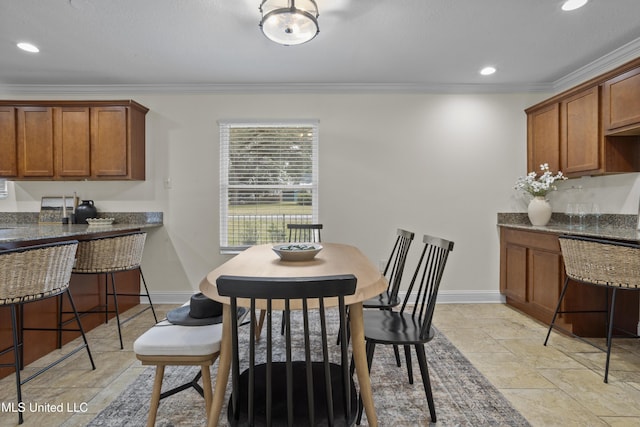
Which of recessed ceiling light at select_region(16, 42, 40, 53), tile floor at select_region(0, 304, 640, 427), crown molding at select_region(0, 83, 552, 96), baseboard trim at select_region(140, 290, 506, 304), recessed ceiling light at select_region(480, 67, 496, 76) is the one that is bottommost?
tile floor at select_region(0, 304, 640, 427)

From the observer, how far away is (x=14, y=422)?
5.90 ft

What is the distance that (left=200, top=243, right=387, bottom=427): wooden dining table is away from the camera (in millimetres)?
1374

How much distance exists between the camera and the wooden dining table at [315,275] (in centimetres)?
137

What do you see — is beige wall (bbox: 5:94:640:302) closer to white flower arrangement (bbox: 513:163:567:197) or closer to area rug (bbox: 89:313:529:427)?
white flower arrangement (bbox: 513:163:567:197)

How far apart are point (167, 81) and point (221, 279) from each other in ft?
11.5

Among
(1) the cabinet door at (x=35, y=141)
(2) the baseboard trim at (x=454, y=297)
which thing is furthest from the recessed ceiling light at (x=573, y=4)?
(1) the cabinet door at (x=35, y=141)

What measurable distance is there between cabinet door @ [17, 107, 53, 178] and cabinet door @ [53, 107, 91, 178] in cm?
8

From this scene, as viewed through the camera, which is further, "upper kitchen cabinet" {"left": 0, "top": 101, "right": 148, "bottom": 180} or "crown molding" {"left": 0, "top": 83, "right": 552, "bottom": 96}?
"crown molding" {"left": 0, "top": 83, "right": 552, "bottom": 96}

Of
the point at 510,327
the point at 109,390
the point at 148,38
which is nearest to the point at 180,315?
the point at 109,390

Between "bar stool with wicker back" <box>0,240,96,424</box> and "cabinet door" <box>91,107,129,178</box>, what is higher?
"cabinet door" <box>91,107,129,178</box>

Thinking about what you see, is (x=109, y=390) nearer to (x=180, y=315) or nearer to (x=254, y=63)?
(x=180, y=315)

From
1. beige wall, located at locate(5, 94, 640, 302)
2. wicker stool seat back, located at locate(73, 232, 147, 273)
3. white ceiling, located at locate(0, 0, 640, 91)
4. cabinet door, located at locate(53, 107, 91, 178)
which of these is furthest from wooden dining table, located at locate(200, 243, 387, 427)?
cabinet door, located at locate(53, 107, 91, 178)

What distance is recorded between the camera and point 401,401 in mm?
1963

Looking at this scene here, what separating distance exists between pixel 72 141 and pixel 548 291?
198 inches
